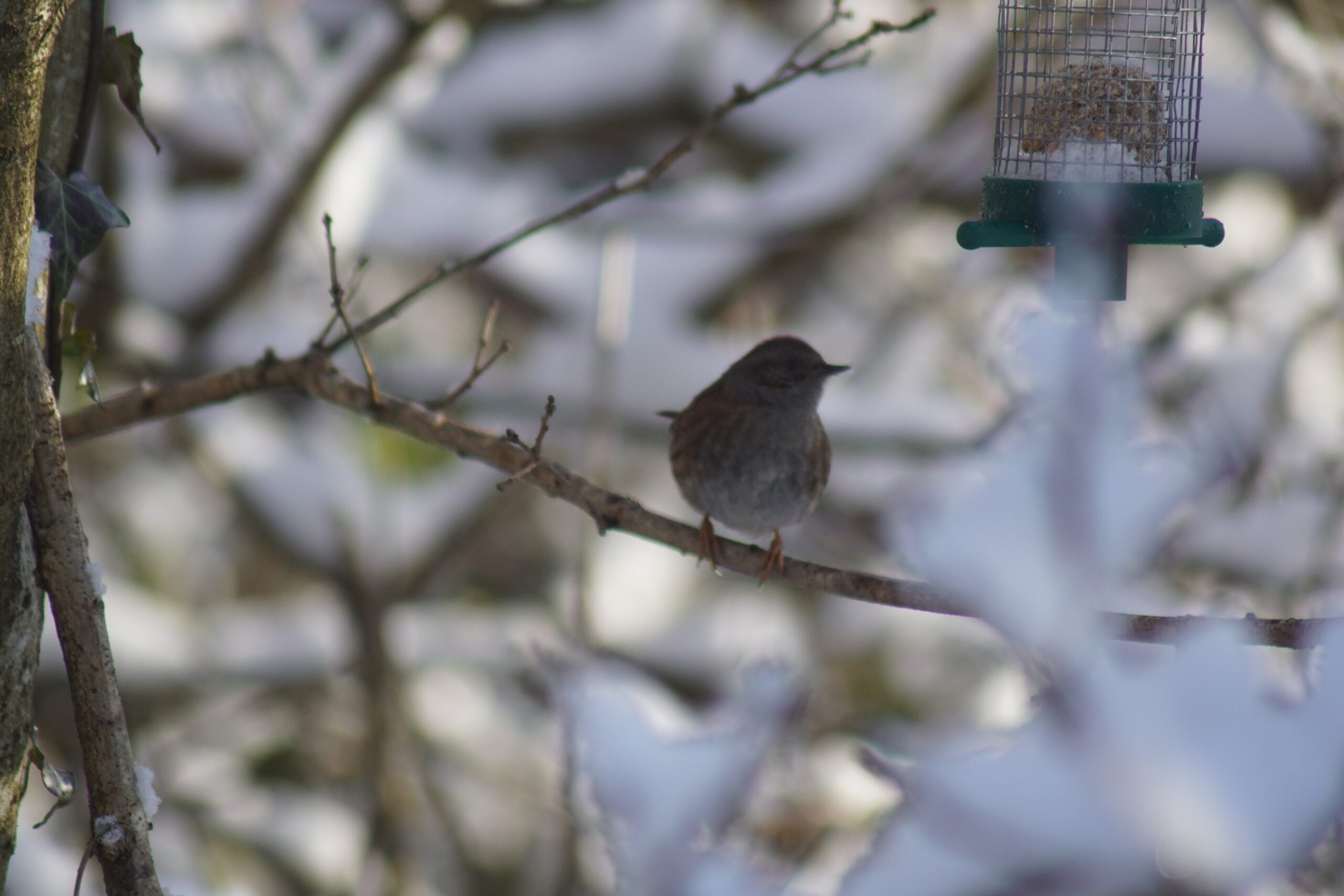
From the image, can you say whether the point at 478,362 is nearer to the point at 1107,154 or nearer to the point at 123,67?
the point at 123,67

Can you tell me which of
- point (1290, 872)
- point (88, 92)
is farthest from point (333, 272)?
point (1290, 872)

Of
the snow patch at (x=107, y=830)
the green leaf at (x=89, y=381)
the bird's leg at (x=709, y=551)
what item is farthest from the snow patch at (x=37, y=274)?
the bird's leg at (x=709, y=551)

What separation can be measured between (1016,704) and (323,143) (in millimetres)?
4966

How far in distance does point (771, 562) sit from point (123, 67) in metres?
1.61

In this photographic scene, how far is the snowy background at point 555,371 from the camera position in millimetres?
5766

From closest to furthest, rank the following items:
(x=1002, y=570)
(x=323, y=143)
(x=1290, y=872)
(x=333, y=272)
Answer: (x=1290, y=872), (x=1002, y=570), (x=333, y=272), (x=323, y=143)

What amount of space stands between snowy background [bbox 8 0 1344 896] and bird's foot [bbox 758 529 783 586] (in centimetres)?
137

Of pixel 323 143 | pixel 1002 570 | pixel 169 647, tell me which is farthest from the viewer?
pixel 169 647

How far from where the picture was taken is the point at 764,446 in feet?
11.1

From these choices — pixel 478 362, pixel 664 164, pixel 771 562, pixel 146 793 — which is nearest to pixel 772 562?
pixel 771 562

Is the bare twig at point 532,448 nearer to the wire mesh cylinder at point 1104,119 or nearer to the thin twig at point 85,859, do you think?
the thin twig at point 85,859

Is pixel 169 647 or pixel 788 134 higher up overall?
pixel 788 134

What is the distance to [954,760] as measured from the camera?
0.90 metres

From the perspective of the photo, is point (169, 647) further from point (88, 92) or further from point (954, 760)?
point (954, 760)
